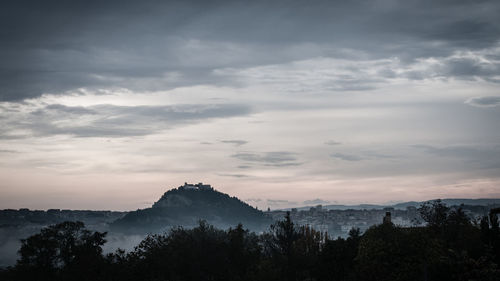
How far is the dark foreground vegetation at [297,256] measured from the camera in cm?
4569

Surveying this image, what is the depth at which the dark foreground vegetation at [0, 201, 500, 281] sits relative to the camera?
45.7 meters

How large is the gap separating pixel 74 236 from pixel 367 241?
189 ft

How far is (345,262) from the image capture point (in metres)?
57.4

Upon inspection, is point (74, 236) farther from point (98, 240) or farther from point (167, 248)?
point (167, 248)

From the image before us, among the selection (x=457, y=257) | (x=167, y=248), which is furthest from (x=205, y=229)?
(x=457, y=257)

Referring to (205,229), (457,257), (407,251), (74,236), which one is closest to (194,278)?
(205,229)

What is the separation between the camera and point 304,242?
80.0 m

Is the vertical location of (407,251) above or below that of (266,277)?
above

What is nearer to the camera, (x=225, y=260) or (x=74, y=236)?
(x=225, y=260)

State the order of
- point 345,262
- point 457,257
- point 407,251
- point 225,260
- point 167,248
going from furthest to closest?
point 167,248, point 225,260, point 345,262, point 407,251, point 457,257

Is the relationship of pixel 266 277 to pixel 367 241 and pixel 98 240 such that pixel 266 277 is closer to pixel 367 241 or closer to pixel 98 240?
pixel 367 241

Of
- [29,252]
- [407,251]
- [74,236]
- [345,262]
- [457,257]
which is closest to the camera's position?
[457,257]

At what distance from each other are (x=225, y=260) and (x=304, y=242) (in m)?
20.5

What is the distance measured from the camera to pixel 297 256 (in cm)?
6712
